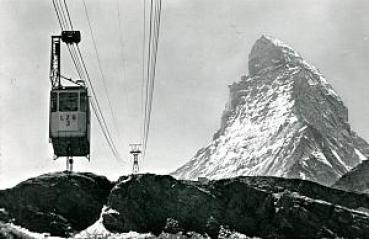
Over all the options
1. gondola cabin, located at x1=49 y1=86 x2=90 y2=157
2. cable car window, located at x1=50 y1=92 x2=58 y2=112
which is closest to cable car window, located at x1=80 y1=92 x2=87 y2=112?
gondola cabin, located at x1=49 y1=86 x2=90 y2=157

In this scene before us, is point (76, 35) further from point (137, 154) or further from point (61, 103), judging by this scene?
point (137, 154)

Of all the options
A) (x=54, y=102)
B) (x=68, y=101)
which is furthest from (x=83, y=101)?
(x=54, y=102)

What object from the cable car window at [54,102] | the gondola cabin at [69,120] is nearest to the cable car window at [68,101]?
the gondola cabin at [69,120]

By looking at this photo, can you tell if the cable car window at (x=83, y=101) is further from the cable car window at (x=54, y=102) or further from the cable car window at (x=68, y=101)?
the cable car window at (x=54, y=102)

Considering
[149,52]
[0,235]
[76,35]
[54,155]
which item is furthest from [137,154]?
[149,52]

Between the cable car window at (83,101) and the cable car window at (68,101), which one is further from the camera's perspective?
the cable car window at (83,101)

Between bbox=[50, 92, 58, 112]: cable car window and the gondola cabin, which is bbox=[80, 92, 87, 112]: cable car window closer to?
the gondola cabin

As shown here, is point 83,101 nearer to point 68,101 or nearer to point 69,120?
point 68,101
